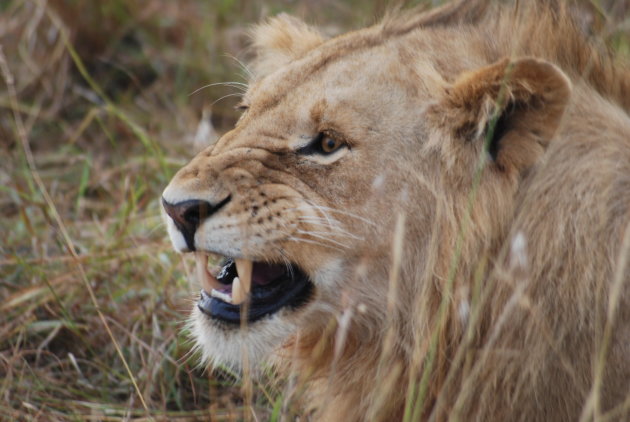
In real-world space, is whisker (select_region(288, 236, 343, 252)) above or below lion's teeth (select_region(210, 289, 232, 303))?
above

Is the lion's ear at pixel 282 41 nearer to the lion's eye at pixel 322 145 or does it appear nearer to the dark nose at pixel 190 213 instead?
the lion's eye at pixel 322 145

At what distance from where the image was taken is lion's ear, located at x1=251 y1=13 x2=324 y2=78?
3.15 m

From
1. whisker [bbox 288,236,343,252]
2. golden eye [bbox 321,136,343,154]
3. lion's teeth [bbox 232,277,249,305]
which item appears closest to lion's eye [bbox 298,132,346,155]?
golden eye [bbox 321,136,343,154]

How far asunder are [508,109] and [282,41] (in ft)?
3.61

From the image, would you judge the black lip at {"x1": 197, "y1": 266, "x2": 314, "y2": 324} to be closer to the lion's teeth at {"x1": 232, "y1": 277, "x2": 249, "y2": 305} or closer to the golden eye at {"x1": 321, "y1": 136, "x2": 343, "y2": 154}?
the lion's teeth at {"x1": 232, "y1": 277, "x2": 249, "y2": 305}

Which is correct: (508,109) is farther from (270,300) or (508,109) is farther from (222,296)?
(222,296)

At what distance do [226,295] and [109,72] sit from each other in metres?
3.38

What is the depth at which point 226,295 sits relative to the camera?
2598mm

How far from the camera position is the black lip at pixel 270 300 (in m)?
2.51

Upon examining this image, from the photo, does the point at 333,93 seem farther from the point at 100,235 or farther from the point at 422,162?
the point at 100,235

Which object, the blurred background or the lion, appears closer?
the lion

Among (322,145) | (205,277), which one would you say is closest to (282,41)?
(322,145)

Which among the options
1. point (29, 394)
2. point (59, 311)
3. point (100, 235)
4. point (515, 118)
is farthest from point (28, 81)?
point (515, 118)

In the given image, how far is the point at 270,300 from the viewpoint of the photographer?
8.37 ft
